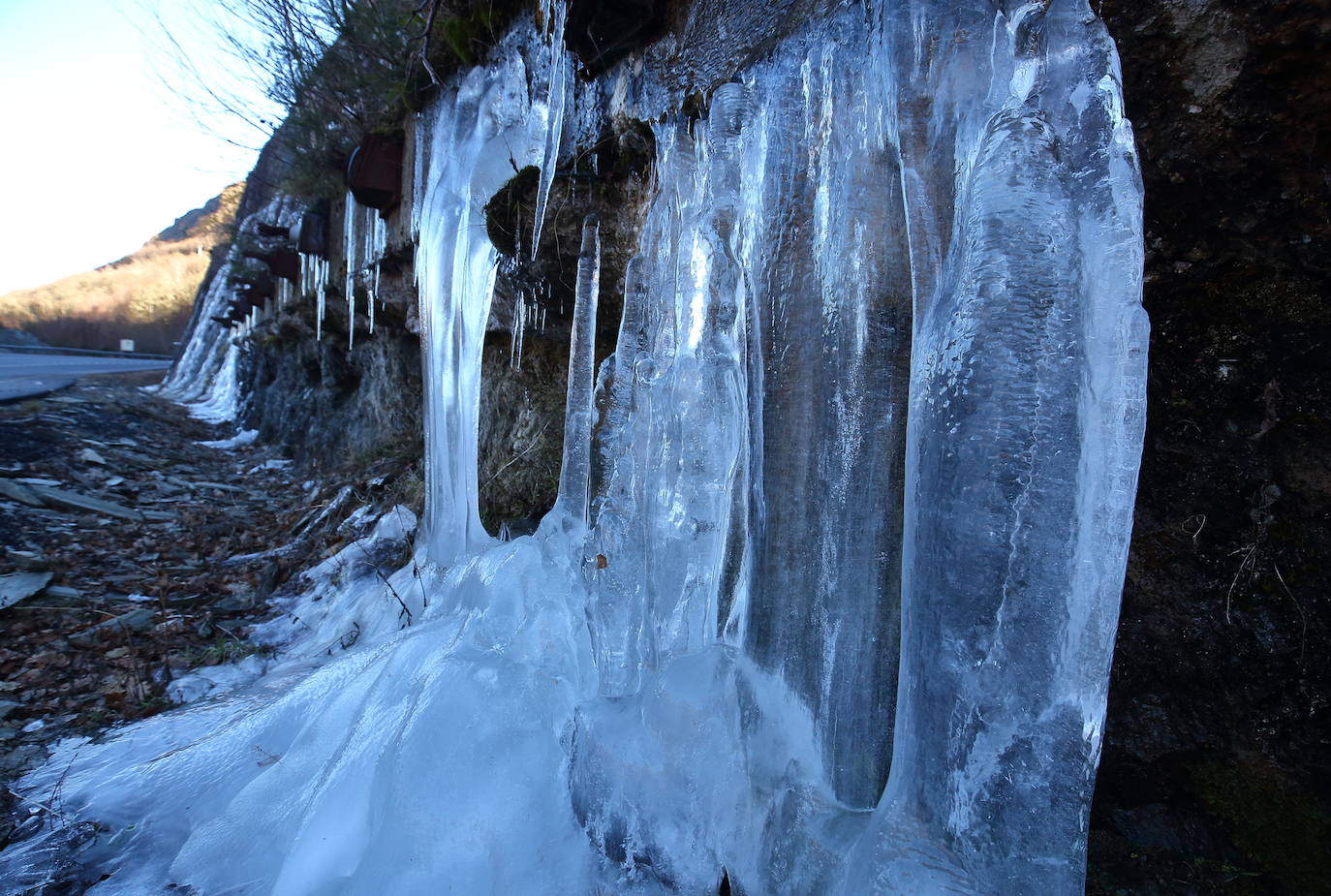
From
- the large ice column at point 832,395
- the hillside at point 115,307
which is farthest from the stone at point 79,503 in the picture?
the hillside at point 115,307

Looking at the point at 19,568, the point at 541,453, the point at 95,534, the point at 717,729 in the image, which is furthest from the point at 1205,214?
the point at 95,534

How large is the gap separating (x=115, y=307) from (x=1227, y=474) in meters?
36.8

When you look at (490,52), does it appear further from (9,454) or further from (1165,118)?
(9,454)

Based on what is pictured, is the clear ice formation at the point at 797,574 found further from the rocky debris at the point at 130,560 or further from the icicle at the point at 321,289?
the icicle at the point at 321,289

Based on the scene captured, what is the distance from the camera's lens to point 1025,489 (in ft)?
2.97

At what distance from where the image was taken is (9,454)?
177 inches

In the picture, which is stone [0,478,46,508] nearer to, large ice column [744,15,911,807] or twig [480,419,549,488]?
twig [480,419,549,488]

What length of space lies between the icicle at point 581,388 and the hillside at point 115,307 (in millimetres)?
30211

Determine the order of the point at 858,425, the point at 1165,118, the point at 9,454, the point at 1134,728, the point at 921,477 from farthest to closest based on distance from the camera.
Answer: the point at 9,454 → the point at 1134,728 → the point at 858,425 → the point at 1165,118 → the point at 921,477

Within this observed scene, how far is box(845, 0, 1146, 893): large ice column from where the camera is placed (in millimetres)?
869

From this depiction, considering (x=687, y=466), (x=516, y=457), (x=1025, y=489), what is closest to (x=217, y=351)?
(x=516, y=457)

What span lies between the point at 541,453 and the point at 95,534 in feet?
9.70

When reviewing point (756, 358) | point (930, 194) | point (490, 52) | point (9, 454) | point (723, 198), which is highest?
point (490, 52)

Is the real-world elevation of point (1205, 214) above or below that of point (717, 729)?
above
